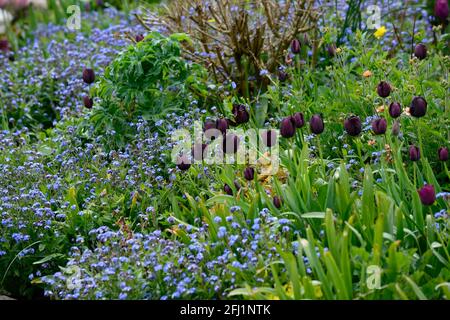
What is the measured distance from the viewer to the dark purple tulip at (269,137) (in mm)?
3783

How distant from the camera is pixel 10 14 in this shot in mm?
7480

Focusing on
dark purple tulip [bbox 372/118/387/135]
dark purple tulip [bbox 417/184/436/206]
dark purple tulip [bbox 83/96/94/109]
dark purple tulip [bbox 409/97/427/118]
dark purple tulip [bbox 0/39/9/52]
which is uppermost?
dark purple tulip [bbox 0/39/9/52]

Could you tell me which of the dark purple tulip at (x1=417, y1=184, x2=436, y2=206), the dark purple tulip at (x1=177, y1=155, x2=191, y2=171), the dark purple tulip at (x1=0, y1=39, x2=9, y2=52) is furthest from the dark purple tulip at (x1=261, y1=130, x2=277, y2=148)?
the dark purple tulip at (x1=0, y1=39, x2=9, y2=52)

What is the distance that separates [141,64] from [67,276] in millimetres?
1523

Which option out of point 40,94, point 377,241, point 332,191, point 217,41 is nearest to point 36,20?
point 40,94

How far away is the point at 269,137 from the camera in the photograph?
3793mm

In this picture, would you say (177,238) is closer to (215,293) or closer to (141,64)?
(215,293)

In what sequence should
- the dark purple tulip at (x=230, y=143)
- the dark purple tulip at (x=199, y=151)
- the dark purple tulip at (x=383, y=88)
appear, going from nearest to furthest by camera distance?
the dark purple tulip at (x=230, y=143) < the dark purple tulip at (x=383, y=88) < the dark purple tulip at (x=199, y=151)

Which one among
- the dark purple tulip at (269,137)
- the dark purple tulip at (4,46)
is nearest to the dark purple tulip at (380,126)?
the dark purple tulip at (269,137)

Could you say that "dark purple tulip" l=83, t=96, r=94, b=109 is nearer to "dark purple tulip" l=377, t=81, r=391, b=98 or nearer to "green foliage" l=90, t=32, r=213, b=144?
"green foliage" l=90, t=32, r=213, b=144

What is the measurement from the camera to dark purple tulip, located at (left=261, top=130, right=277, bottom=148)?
12.4ft

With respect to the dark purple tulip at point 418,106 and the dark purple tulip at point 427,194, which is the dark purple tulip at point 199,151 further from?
the dark purple tulip at point 427,194

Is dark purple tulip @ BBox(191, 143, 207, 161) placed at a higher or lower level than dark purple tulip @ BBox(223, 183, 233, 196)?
higher

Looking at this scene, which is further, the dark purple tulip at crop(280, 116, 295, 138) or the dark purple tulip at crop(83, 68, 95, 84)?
the dark purple tulip at crop(83, 68, 95, 84)
